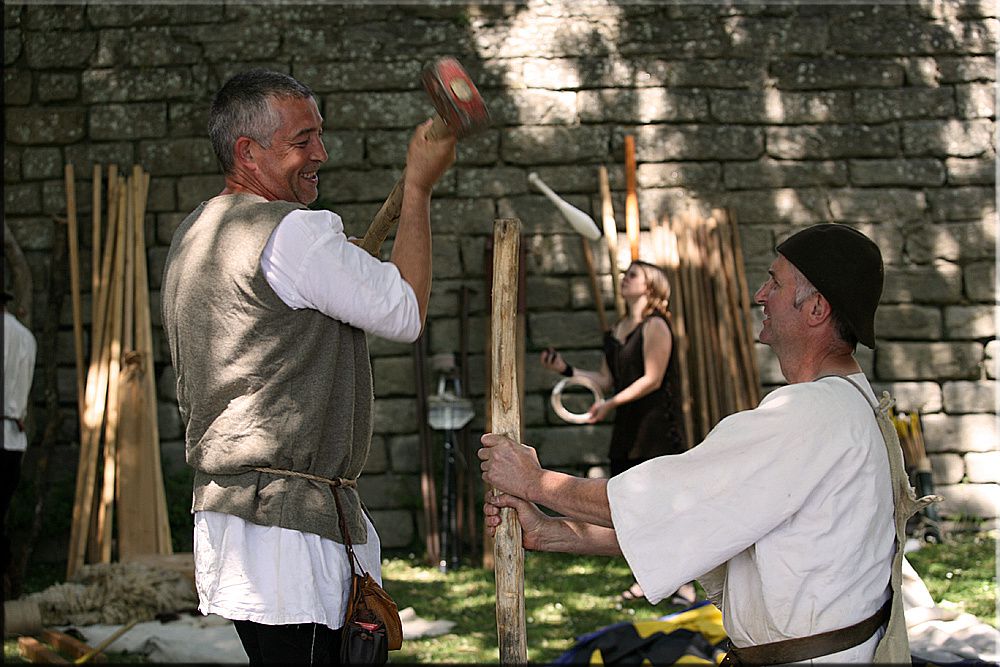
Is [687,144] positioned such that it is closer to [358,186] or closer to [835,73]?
[835,73]

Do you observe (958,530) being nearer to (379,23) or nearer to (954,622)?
(954,622)

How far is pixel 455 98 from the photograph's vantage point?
1.88 metres

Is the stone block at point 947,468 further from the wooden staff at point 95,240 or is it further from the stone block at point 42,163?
the stone block at point 42,163

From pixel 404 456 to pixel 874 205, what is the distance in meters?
3.13

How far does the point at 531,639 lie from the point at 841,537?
2.79m

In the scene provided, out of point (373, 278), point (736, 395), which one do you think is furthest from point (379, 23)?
point (373, 278)

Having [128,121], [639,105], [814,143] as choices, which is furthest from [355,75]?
[814,143]

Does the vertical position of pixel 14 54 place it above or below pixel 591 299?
above

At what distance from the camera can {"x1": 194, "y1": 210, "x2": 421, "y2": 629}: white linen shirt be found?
180 centimetres

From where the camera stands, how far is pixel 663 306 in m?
5.18

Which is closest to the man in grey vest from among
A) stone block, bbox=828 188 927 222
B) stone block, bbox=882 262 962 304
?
stone block, bbox=828 188 927 222

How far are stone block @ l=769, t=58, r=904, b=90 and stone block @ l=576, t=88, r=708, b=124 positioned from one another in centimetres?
52

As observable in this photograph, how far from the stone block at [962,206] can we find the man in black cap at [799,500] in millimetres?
4735

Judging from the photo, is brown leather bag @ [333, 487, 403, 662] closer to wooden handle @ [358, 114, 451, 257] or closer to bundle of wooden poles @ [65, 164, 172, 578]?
wooden handle @ [358, 114, 451, 257]
